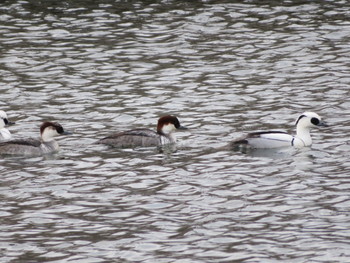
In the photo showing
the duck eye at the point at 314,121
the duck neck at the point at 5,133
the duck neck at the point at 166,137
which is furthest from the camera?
the duck neck at the point at 5,133

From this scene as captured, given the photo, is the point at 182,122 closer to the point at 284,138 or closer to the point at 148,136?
the point at 148,136

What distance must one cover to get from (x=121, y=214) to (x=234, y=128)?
536cm

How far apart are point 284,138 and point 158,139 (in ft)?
7.67

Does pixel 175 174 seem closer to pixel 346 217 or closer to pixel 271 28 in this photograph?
pixel 346 217

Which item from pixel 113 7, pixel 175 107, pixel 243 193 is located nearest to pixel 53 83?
pixel 175 107

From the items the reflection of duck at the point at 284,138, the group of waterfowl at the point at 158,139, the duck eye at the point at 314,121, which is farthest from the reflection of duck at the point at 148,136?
the duck eye at the point at 314,121

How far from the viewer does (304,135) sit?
1967 cm

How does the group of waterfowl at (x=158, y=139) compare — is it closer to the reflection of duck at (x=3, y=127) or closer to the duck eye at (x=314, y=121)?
the duck eye at (x=314, y=121)

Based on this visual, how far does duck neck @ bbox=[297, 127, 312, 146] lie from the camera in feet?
64.3

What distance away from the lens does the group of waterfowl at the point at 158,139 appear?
63.5 feet

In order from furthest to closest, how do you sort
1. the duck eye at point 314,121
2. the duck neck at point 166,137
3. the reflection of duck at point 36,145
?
the duck neck at point 166,137 → the duck eye at point 314,121 → the reflection of duck at point 36,145

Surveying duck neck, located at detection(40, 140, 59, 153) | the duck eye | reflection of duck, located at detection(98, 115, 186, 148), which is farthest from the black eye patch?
the duck eye

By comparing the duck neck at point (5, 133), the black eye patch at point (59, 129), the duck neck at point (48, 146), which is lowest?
the duck neck at point (48, 146)

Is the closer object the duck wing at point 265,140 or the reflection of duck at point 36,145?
the duck wing at point 265,140
